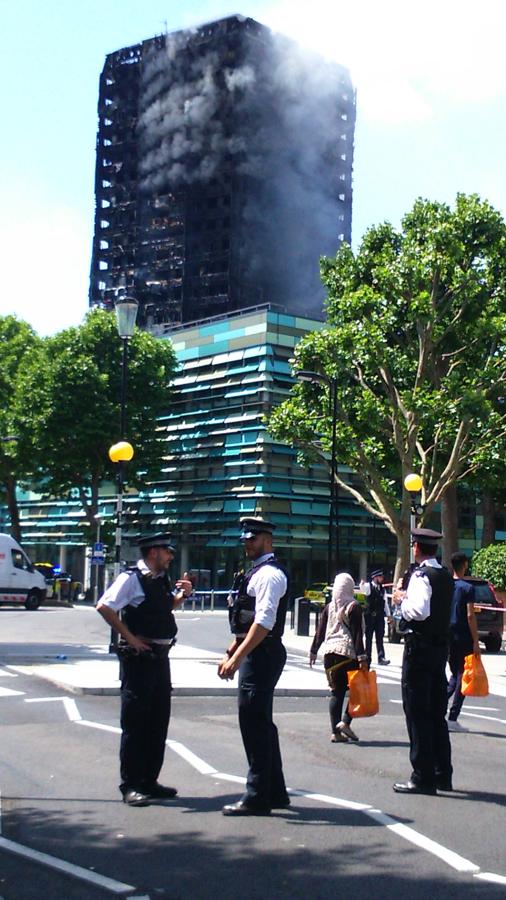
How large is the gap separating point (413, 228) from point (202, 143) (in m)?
66.2

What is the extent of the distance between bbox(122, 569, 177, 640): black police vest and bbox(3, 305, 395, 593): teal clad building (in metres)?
47.8

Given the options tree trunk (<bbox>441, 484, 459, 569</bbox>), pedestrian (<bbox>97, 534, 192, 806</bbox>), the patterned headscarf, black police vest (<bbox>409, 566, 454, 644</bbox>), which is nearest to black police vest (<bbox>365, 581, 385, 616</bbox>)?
the patterned headscarf

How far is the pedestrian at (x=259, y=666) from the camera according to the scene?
7285 millimetres

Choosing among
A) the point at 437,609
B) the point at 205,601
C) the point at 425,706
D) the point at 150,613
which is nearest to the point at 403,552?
the point at 205,601

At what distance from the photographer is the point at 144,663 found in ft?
25.4

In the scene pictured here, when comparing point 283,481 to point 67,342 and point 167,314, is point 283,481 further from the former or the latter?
point 167,314

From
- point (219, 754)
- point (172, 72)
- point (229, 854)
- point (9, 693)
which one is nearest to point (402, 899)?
point (229, 854)

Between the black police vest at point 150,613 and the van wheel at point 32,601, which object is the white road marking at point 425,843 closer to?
the black police vest at point 150,613

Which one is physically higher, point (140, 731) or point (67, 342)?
point (67, 342)

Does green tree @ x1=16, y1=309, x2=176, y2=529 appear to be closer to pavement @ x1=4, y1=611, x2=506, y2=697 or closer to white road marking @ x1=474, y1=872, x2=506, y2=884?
pavement @ x1=4, y1=611, x2=506, y2=697

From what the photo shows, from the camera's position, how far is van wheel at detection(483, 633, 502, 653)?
94.6 ft

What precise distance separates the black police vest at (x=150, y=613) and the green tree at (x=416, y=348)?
1045 inches

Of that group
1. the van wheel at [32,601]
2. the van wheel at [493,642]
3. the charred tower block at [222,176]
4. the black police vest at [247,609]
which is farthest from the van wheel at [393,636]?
the charred tower block at [222,176]

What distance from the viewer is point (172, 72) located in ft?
333
